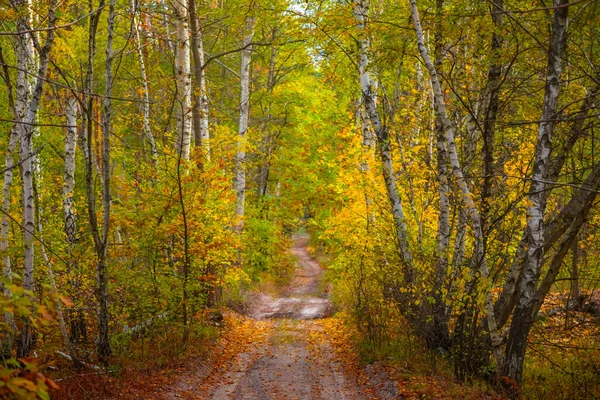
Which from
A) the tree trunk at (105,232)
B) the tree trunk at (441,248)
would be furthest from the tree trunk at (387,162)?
the tree trunk at (105,232)

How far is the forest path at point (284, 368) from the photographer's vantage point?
766 centimetres

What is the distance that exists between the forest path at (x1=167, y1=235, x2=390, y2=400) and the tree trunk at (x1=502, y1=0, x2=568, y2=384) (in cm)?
225

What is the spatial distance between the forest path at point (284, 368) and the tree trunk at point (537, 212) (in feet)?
7.38

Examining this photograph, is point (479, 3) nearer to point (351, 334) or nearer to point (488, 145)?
point (488, 145)

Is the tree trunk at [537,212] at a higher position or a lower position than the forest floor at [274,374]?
higher

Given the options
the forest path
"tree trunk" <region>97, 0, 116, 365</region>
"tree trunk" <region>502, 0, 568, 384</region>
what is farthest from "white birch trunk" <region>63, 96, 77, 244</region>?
"tree trunk" <region>502, 0, 568, 384</region>

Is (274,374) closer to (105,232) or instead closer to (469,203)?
(105,232)

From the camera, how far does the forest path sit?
7.66 meters

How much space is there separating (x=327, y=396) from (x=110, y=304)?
3732 millimetres

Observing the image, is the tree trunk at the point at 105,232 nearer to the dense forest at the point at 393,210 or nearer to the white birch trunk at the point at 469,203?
the dense forest at the point at 393,210

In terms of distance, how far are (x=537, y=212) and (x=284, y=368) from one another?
219 inches

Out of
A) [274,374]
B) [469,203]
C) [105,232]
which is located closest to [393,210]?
[469,203]

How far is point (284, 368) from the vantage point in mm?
A: 9383

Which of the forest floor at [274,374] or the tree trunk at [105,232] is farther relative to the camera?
the tree trunk at [105,232]
